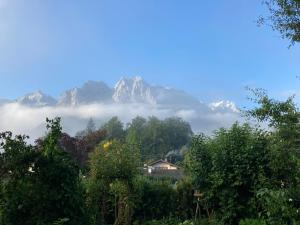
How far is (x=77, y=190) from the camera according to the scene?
26.0 feet

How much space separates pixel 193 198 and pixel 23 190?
11.3 metres

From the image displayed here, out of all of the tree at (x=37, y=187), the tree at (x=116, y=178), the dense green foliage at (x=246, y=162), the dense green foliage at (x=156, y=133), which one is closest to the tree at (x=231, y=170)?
the dense green foliage at (x=246, y=162)

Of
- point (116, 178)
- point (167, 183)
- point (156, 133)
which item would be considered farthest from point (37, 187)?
point (156, 133)

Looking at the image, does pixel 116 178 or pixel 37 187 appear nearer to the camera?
pixel 37 187

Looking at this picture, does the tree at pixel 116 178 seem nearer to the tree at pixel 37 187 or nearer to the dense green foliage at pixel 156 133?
the tree at pixel 37 187

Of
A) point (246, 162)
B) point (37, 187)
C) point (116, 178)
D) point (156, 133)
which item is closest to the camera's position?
point (37, 187)

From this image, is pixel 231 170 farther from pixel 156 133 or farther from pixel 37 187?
pixel 156 133

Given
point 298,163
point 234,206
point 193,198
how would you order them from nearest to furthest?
point 298,163 → point 234,206 → point 193,198

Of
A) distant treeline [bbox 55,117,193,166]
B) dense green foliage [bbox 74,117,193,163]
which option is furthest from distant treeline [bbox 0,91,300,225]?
dense green foliage [bbox 74,117,193,163]

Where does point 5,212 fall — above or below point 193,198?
above

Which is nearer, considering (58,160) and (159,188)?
(58,160)

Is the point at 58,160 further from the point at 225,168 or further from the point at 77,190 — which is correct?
the point at 225,168

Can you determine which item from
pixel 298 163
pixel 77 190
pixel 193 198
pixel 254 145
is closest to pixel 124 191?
pixel 193 198

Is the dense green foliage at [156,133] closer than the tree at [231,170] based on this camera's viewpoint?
No
